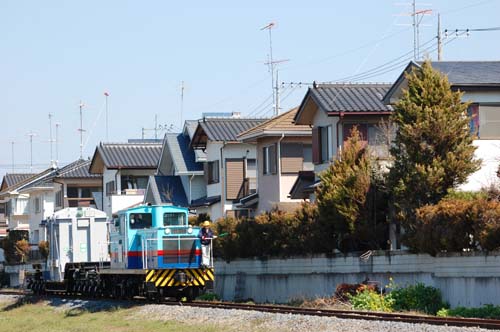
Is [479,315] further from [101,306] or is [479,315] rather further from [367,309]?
[101,306]

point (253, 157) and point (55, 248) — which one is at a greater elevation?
point (253, 157)

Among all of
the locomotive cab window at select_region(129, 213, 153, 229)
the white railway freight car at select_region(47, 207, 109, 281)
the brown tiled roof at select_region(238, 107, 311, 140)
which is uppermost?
the brown tiled roof at select_region(238, 107, 311, 140)

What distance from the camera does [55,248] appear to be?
3659cm

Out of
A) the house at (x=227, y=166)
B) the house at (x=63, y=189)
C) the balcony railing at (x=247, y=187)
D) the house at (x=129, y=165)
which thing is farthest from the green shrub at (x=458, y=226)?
the house at (x=63, y=189)

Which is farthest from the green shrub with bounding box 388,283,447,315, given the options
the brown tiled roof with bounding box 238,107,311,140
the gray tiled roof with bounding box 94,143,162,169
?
the gray tiled roof with bounding box 94,143,162,169

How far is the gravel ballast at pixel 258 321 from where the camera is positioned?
1850 centimetres

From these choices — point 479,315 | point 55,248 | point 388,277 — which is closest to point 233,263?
point 55,248

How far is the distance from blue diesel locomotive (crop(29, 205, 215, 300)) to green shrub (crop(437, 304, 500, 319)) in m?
9.29

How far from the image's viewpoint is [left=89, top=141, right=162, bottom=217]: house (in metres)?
59.2

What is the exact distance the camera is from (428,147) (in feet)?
86.0

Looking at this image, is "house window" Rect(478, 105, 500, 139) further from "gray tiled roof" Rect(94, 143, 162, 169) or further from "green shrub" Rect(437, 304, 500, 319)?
"gray tiled roof" Rect(94, 143, 162, 169)

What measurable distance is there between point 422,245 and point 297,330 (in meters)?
5.51

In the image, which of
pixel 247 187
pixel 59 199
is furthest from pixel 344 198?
pixel 59 199

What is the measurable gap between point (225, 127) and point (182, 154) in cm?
473
